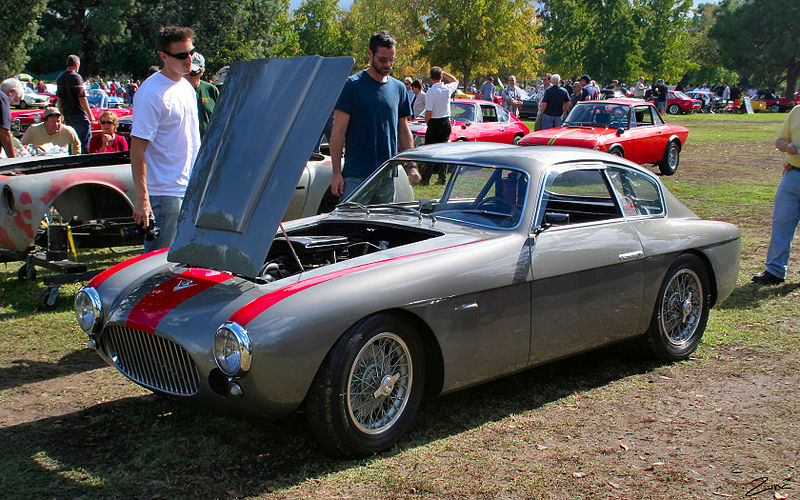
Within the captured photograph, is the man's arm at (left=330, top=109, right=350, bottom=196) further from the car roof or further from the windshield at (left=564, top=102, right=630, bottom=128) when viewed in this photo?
the windshield at (left=564, top=102, right=630, bottom=128)

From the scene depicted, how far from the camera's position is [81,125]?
11.2 metres

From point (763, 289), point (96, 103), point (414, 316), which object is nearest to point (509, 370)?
point (414, 316)

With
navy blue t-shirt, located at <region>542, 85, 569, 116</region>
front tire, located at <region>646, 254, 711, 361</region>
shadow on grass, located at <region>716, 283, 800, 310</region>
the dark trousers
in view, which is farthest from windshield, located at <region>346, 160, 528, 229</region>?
navy blue t-shirt, located at <region>542, 85, 569, 116</region>

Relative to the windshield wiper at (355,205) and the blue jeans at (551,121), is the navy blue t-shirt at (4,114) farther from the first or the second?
the blue jeans at (551,121)

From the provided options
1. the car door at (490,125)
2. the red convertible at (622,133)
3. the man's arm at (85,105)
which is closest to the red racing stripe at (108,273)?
the man's arm at (85,105)

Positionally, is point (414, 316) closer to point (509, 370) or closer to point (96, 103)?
point (509, 370)

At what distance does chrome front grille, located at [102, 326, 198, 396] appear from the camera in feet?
11.5

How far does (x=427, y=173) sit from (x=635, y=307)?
62.7 inches

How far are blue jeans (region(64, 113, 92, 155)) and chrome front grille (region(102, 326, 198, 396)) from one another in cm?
799

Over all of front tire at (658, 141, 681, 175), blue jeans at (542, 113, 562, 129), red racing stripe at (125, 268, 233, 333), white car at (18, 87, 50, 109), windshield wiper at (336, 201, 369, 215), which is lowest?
front tire at (658, 141, 681, 175)

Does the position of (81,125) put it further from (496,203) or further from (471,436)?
(471,436)

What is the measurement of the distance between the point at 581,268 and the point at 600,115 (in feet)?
37.5

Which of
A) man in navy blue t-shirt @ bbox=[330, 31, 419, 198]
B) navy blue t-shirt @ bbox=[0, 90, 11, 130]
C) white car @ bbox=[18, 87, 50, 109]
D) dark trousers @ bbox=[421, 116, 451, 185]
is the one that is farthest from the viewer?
white car @ bbox=[18, 87, 50, 109]

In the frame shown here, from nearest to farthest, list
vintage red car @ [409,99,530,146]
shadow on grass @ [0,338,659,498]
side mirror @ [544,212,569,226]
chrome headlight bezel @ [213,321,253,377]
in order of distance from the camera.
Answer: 1. chrome headlight bezel @ [213,321,253,377]
2. shadow on grass @ [0,338,659,498]
3. side mirror @ [544,212,569,226]
4. vintage red car @ [409,99,530,146]
